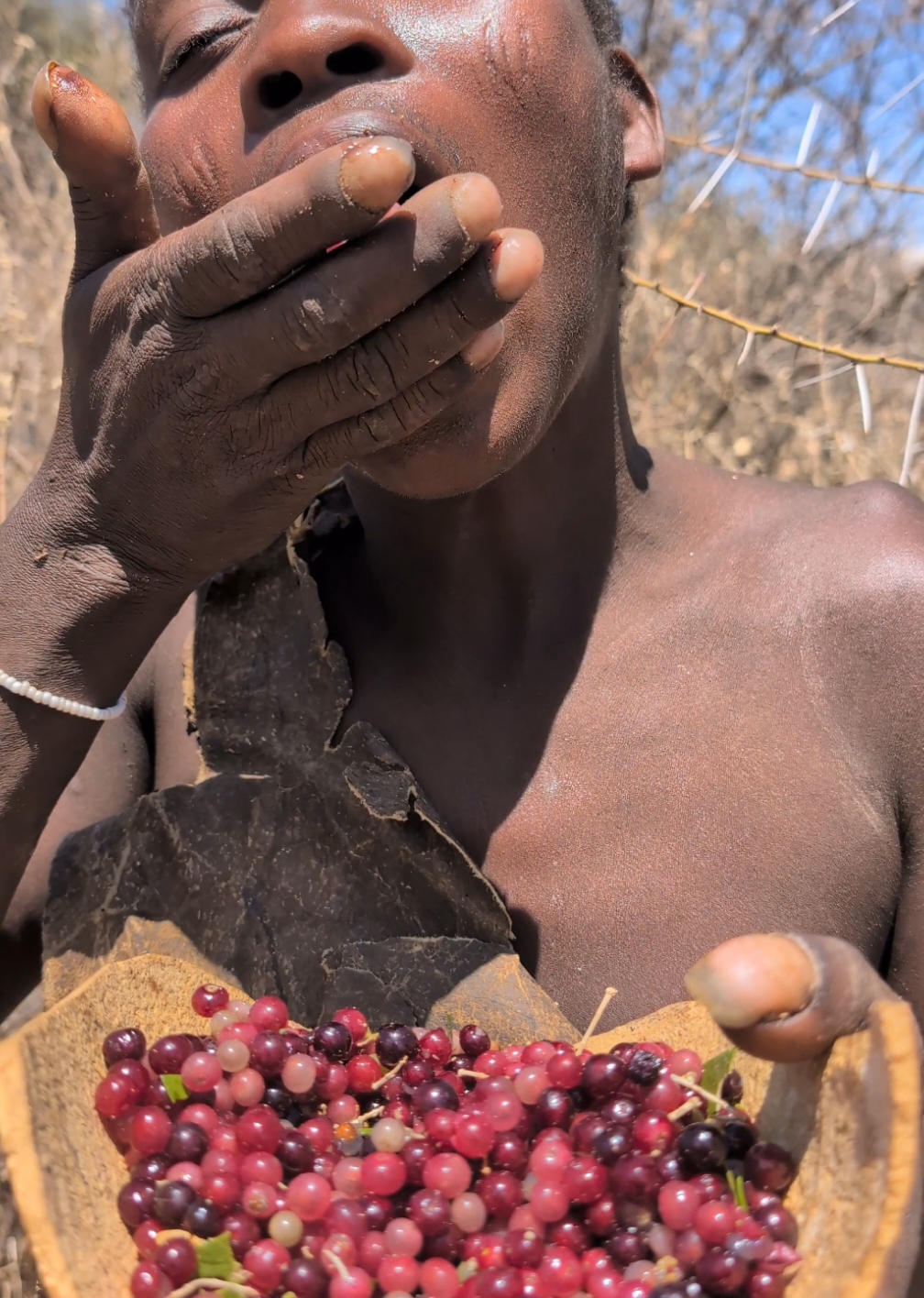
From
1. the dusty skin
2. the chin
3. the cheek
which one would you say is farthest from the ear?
the cheek

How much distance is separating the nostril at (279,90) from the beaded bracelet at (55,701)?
0.76 metres

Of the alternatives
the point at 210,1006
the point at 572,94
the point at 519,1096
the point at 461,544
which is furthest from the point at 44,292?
the point at 519,1096

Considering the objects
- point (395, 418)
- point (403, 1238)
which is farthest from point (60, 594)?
point (403, 1238)

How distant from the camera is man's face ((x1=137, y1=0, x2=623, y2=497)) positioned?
1183 mm

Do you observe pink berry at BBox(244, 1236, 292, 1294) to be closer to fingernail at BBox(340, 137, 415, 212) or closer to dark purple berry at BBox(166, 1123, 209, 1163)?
dark purple berry at BBox(166, 1123, 209, 1163)

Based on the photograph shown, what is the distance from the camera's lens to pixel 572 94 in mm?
1326

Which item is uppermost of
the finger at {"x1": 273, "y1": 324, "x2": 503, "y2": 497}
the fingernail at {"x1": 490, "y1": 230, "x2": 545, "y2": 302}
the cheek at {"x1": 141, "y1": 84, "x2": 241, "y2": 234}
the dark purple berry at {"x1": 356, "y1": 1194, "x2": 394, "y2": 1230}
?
the cheek at {"x1": 141, "y1": 84, "x2": 241, "y2": 234}

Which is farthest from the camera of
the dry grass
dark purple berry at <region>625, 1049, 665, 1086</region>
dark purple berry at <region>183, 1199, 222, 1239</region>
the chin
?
the dry grass

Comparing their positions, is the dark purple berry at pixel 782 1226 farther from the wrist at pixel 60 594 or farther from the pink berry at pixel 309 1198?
the wrist at pixel 60 594

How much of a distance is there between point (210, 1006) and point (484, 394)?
2.61 feet

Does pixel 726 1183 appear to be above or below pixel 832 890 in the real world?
above

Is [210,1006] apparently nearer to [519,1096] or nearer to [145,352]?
[519,1096]

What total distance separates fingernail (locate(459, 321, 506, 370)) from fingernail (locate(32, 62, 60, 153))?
1.45ft

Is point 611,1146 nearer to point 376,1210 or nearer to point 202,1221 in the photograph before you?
point 376,1210
